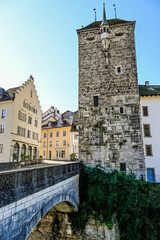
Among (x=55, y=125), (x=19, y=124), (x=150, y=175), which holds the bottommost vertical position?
(x=150, y=175)

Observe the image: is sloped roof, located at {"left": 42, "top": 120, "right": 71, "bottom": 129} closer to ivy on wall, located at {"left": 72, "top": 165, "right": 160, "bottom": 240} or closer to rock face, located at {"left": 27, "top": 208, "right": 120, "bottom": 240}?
ivy on wall, located at {"left": 72, "top": 165, "right": 160, "bottom": 240}

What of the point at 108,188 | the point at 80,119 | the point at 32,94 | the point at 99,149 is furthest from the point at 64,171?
the point at 32,94

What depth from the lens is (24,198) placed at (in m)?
4.75

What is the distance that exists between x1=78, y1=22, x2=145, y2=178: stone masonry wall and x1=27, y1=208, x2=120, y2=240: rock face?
4440 mm

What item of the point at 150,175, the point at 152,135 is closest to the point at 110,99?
the point at 152,135

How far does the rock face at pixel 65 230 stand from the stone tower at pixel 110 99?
4.35 metres

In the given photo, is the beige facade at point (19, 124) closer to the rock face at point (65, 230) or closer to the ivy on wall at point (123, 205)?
the rock face at point (65, 230)

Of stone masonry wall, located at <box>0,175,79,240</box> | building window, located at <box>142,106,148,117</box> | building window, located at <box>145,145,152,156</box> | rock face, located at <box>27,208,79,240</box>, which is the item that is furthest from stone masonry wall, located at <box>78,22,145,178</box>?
stone masonry wall, located at <box>0,175,79,240</box>

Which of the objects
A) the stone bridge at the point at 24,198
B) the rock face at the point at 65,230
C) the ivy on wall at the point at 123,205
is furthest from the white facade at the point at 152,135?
the stone bridge at the point at 24,198

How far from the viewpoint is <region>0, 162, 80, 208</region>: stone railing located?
13.2 ft

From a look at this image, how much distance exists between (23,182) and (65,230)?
888 centimetres

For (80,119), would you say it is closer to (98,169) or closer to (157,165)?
(98,169)

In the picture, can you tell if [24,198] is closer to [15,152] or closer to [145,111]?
[145,111]

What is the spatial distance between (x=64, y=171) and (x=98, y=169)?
5.26m
